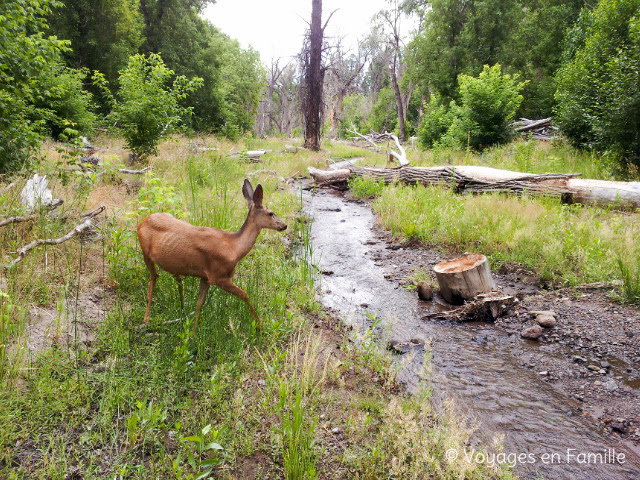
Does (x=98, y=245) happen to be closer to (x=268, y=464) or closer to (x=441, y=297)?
(x=268, y=464)

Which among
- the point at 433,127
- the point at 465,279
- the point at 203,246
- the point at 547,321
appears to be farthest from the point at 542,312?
the point at 433,127

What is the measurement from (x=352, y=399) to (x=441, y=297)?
3.06 metres

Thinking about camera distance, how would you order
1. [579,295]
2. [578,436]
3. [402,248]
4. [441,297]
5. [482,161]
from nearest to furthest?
[578,436] < [579,295] < [441,297] < [402,248] < [482,161]

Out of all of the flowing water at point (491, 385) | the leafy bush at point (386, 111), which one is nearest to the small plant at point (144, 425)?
the flowing water at point (491, 385)

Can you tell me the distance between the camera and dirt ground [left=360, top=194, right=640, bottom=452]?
10.6 ft

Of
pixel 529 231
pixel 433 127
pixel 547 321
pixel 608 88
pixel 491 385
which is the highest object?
pixel 433 127

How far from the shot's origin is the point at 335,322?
4609 mm

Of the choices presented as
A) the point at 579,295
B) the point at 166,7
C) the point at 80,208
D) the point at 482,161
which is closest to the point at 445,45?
the point at 482,161

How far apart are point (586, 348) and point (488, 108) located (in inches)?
498

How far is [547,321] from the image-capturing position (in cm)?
452

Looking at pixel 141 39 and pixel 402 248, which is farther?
pixel 141 39

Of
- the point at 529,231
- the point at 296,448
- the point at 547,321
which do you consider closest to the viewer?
the point at 296,448

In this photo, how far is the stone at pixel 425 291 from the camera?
5.49 meters

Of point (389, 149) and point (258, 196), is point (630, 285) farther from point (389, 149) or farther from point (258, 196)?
point (389, 149)
